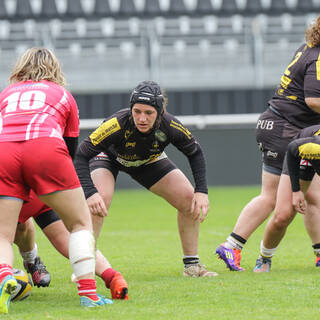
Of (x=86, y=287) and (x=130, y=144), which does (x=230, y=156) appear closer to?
(x=130, y=144)

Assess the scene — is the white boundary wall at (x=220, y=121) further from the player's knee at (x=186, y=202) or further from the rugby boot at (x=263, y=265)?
the player's knee at (x=186, y=202)

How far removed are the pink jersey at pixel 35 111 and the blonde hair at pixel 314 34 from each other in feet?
7.74

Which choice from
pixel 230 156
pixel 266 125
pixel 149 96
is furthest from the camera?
pixel 230 156

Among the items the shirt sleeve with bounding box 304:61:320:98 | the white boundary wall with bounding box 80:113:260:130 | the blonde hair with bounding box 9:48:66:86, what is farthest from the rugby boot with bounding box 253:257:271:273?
the white boundary wall with bounding box 80:113:260:130

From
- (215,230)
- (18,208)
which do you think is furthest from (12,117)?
(215,230)

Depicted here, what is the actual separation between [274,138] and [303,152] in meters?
1.06

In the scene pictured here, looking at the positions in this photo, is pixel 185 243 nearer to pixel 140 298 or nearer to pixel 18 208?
pixel 140 298

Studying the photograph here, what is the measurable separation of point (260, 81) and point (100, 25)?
536cm

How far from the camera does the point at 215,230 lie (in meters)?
10.6

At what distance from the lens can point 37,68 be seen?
196 inches

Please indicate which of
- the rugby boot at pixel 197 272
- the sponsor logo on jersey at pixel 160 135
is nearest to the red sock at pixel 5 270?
the sponsor logo on jersey at pixel 160 135

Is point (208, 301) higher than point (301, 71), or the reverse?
point (301, 71)

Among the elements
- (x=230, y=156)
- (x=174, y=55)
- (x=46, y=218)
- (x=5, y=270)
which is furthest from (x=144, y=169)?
(x=174, y=55)

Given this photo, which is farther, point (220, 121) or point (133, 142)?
point (220, 121)
